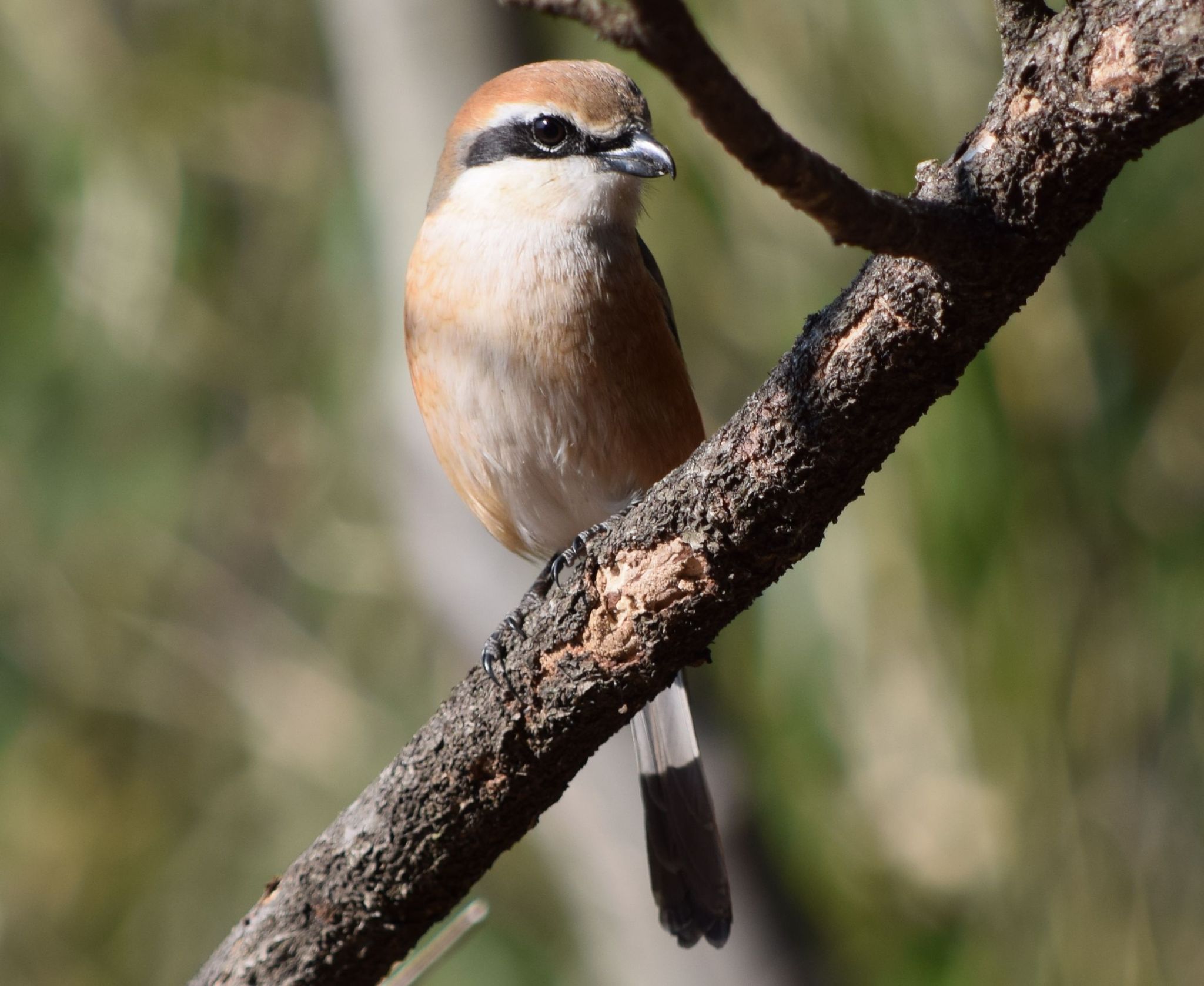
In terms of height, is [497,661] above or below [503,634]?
below

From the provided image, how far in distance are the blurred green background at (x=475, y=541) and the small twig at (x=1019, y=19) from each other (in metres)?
1.78

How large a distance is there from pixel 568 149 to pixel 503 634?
1113mm

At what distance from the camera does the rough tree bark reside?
1.20m

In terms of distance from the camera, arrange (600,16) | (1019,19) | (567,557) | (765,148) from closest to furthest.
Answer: (600,16) < (765,148) < (1019,19) < (567,557)

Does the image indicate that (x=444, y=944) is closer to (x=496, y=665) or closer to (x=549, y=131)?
(x=496, y=665)

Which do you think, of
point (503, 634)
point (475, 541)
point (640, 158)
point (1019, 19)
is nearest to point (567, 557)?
point (503, 634)

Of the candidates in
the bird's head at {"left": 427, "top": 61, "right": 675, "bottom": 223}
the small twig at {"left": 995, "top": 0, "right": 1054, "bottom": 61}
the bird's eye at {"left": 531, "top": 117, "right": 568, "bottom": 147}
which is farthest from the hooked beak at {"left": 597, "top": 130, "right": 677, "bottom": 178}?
the small twig at {"left": 995, "top": 0, "right": 1054, "bottom": 61}

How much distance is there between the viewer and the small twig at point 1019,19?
1.23 meters

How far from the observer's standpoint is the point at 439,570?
4164 millimetres

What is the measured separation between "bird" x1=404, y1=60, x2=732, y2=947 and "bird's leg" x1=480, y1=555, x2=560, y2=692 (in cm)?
2

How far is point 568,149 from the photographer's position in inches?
103

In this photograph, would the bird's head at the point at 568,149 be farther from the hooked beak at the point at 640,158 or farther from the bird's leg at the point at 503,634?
the bird's leg at the point at 503,634

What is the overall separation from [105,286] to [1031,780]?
11.6ft

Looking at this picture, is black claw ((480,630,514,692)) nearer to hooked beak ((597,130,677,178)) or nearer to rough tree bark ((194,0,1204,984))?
rough tree bark ((194,0,1204,984))
